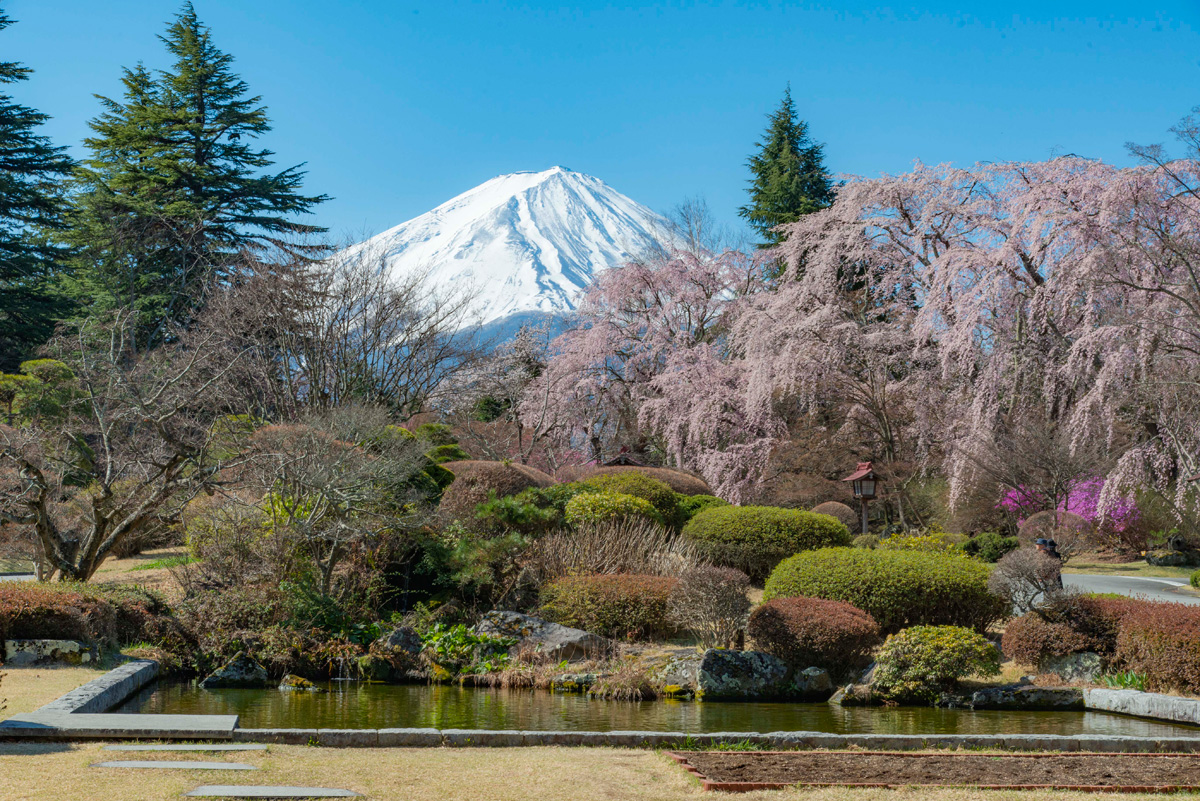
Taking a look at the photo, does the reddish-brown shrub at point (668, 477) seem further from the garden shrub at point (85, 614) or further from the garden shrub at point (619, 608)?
the garden shrub at point (85, 614)

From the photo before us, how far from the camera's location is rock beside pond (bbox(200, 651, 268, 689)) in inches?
352

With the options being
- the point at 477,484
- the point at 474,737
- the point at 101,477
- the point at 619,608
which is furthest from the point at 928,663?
the point at 101,477

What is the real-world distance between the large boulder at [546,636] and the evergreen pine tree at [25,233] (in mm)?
21136

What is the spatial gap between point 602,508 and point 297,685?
16.2 feet

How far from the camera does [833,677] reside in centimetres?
897

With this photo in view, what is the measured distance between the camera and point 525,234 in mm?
116312

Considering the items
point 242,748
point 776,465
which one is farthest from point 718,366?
point 242,748

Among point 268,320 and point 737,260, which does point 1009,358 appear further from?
point 268,320

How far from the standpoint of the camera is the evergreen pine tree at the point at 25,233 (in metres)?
26.1

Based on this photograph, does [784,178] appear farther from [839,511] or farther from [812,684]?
[812,684]

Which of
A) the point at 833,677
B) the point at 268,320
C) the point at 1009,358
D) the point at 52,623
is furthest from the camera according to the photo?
the point at 268,320

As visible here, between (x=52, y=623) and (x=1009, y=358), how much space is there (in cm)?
1557

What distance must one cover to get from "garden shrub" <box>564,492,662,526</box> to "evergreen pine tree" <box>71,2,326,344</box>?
47.0ft

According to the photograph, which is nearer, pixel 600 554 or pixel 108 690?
pixel 108 690
